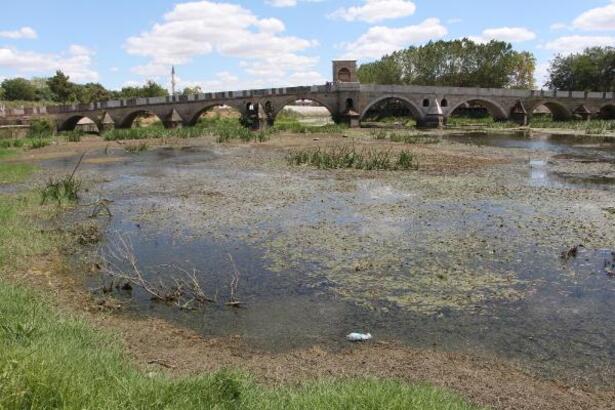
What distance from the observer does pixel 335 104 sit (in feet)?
175

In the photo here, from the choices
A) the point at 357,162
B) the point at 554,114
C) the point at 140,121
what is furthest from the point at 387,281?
the point at 554,114

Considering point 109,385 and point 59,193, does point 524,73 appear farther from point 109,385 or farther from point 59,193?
point 109,385

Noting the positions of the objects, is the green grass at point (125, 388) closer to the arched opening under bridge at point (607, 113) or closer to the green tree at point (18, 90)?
the arched opening under bridge at point (607, 113)

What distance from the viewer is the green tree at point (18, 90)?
7556 cm

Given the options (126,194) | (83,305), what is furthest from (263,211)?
(83,305)

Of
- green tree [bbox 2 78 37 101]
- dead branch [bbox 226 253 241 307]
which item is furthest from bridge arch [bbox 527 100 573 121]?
green tree [bbox 2 78 37 101]

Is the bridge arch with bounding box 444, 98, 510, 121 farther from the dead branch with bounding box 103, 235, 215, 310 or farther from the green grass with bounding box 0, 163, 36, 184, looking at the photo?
the dead branch with bounding box 103, 235, 215, 310

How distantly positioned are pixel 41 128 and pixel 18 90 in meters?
40.9

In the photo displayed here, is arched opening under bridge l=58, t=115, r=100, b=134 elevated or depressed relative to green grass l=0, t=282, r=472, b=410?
elevated

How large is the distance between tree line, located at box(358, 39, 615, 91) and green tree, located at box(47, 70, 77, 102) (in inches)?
1710

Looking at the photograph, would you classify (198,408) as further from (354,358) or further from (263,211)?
(263,211)

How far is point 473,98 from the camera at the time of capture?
185ft

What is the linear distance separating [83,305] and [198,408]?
14.5ft

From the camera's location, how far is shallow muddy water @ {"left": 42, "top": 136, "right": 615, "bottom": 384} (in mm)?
7469
